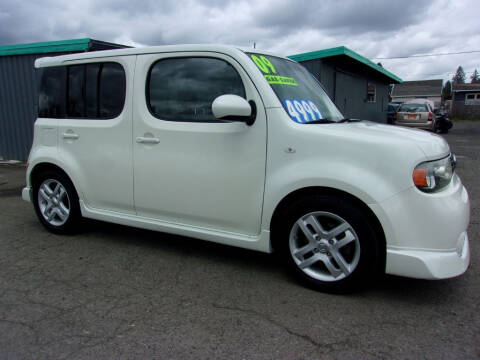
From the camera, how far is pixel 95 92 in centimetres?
402

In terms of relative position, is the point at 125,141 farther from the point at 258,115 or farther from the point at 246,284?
the point at 246,284

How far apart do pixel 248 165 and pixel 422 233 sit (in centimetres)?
133

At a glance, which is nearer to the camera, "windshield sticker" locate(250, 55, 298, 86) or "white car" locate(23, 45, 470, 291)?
"white car" locate(23, 45, 470, 291)

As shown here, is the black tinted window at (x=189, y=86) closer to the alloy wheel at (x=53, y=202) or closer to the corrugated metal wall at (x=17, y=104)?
the alloy wheel at (x=53, y=202)

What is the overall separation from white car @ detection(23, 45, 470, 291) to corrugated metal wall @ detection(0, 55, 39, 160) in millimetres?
6445

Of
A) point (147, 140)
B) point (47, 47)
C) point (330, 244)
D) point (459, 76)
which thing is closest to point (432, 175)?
point (330, 244)

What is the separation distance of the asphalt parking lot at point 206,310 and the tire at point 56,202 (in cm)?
41

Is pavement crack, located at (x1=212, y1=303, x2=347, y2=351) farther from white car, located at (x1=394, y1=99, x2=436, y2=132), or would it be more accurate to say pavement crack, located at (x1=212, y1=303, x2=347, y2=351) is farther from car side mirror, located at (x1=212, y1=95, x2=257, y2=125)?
white car, located at (x1=394, y1=99, x2=436, y2=132)

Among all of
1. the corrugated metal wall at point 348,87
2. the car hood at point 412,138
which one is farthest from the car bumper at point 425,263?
the corrugated metal wall at point 348,87

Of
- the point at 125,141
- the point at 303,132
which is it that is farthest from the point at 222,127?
the point at 125,141

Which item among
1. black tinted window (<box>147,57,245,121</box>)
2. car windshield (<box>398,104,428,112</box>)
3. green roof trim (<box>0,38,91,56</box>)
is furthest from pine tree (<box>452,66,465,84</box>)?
black tinted window (<box>147,57,245,121</box>)

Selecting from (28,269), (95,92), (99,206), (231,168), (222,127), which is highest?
(95,92)

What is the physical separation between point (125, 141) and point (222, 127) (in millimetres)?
1057

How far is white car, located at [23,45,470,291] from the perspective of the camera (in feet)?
8.80
